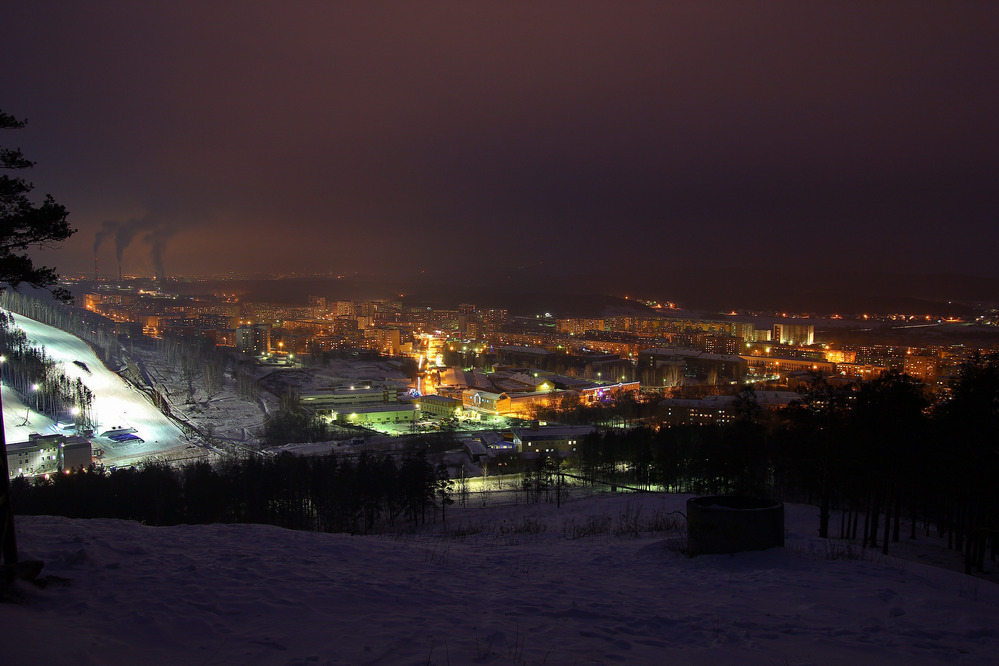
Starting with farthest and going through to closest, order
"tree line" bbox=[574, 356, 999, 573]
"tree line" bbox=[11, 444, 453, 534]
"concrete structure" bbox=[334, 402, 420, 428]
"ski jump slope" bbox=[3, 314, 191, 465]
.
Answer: "concrete structure" bbox=[334, 402, 420, 428] → "ski jump slope" bbox=[3, 314, 191, 465] → "tree line" bbox=[11, 444, 453, 534] → "tree line" bbox=[574, 356, 999, 573]

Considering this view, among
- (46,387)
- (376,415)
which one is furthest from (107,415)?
(376,415)

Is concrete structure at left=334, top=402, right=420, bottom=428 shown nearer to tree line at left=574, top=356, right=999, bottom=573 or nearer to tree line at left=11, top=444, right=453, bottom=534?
tree line at left=11, top=444, right=453, bottom=534

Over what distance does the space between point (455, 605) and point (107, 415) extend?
32208mm

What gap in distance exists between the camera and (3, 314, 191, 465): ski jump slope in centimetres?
2542

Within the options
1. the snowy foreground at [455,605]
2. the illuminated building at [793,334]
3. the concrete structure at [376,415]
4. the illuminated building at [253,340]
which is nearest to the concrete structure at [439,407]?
the concrete structure at [376,415]

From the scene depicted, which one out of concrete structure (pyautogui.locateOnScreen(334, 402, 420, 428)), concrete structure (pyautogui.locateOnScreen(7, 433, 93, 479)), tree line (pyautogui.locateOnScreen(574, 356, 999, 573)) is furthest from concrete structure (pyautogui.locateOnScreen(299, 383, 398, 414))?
tree line (pyautogui.locateOnScreen(574, 356, 999, 573))

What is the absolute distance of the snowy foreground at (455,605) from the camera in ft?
11.3

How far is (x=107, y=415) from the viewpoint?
2992 centimetres

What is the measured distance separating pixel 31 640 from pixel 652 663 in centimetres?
337

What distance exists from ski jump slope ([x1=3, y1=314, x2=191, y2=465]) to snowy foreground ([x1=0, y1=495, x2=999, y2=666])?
22410 mm

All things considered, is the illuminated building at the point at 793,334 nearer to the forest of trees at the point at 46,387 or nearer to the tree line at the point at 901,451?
the tree line at the point at 901,451

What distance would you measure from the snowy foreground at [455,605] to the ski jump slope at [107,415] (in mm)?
22410

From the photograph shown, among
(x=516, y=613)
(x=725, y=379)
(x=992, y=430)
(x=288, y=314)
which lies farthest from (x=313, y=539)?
(x=288, y=314)

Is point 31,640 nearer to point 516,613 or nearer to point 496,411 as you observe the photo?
point 516,613
